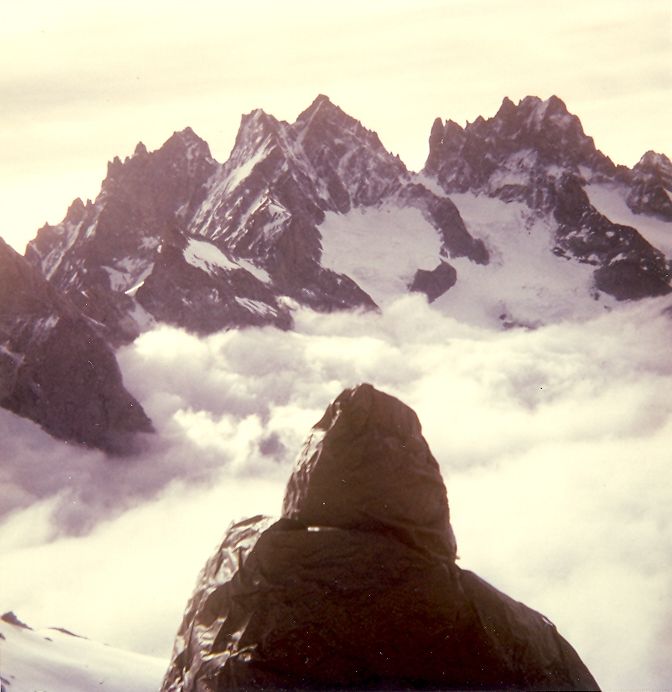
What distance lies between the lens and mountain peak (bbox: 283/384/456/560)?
18922mm

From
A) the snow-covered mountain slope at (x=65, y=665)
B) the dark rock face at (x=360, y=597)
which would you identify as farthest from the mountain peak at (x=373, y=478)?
the snow-covered mountain slope at (x=65, y=665)

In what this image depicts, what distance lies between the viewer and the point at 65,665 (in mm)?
89562

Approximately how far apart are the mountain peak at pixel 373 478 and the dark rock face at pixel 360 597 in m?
0.02

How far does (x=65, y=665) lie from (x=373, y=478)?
252 feet

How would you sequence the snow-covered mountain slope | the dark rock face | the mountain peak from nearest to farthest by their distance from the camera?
1. the dark rock face
2. the mountain peak
3. the snow-covered mountain slope

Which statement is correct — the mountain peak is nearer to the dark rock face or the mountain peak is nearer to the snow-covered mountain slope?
the dark rock face

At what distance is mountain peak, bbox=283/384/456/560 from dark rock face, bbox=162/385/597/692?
0.05 ft

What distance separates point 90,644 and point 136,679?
15828mm

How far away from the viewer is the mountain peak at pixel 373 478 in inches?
745

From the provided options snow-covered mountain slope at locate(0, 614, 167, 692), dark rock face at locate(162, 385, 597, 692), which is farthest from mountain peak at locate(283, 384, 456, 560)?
snow-covered mountain slope at locate(0, 614, 167, 692)

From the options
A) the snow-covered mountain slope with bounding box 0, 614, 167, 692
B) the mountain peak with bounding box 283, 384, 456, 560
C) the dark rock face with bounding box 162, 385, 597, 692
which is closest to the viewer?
the dark rock face with bounding box 162, 385, 597, 692

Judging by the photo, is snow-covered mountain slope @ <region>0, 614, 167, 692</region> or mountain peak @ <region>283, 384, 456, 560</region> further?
snow-covered mountain slope @ <region>0, 614, 167, 692</region>

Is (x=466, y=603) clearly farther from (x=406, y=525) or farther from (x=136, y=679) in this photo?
(x=136, y=679)

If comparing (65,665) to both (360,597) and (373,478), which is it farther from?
(360,597)
